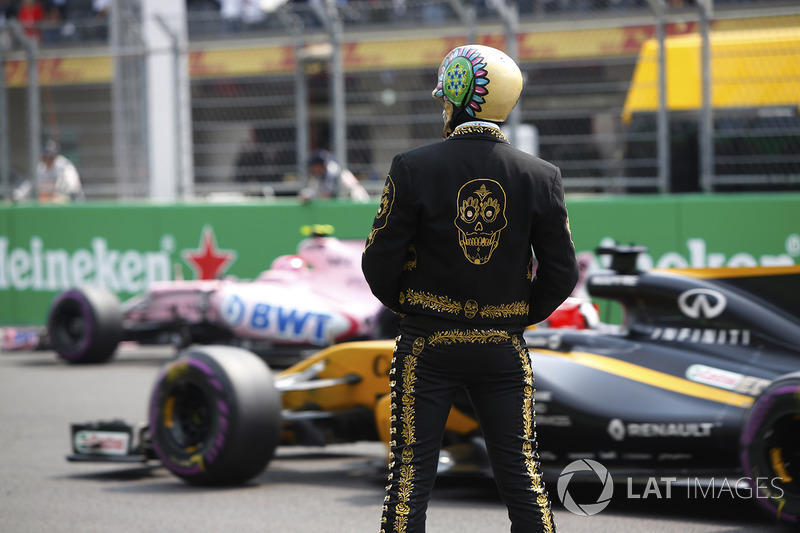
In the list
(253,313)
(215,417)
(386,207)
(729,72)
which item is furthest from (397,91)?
(386,207)

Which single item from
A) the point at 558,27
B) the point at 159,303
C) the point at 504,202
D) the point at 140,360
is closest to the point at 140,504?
the point at 504,202

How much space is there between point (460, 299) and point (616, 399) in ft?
6.55

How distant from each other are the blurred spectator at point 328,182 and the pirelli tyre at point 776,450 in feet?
26.3

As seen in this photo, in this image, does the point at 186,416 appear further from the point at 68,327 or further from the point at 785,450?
the point at 68,327

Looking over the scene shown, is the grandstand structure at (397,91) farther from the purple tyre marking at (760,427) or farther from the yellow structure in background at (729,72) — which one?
the purple tyre marking at (760,427)

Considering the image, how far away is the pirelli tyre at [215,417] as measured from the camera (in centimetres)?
544

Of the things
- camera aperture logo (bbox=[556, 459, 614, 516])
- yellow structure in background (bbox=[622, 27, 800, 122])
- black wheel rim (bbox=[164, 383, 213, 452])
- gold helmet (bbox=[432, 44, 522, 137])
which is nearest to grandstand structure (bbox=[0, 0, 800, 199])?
yellow structure in background (bbox=[622, 27, 800, 122])

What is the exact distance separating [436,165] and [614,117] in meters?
8.06

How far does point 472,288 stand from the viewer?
3.22 meters

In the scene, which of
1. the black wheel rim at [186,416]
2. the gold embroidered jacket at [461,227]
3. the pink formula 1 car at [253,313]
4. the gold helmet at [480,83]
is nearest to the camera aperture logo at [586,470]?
the black wheel rim at [186,416]

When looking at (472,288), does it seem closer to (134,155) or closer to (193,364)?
(193,364)

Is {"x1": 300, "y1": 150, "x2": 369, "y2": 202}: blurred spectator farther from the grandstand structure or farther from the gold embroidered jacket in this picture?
the gold embroidered jacket

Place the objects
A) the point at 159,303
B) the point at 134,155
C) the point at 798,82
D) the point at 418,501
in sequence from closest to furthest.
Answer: the point at 418,501 < the point at 798,82 < the point at 159,303 < the point at 134,155

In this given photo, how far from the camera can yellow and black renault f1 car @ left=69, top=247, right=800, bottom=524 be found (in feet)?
15.4
